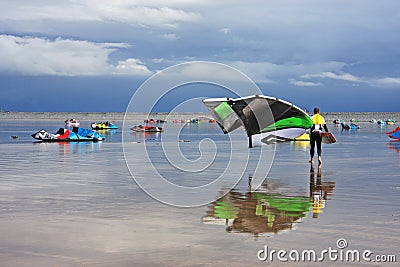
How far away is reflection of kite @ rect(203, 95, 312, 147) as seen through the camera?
74.8 ft

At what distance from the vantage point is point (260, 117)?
84.1 feet

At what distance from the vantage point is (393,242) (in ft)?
29.8

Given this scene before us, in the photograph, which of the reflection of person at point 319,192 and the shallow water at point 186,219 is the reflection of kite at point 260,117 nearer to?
the shallow water at point 186,219

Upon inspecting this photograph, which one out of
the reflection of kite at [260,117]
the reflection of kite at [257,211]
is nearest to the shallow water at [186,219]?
the reflection of kite at [257,211]

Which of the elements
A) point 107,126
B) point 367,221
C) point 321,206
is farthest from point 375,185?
point 107,126

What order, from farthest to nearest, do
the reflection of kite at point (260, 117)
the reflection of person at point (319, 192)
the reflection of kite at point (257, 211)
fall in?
the reflection of kite at point (260, 117)
the reflection of person at point (319, 192)
the reflection of kite at point (257, 211)

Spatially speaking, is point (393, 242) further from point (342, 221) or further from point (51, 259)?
point (51, 259)

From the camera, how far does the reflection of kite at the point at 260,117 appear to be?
22.8m

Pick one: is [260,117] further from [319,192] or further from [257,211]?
[257,211]

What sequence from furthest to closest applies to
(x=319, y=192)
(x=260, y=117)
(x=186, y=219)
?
(x=260, y=117) < (x=319, y=192) < (x=186, y=219)

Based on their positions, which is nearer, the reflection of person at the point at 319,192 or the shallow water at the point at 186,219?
the shallow water at the point at 186,219

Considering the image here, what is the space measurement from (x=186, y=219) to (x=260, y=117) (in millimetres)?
14918

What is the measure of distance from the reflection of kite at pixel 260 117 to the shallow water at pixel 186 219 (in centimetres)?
412

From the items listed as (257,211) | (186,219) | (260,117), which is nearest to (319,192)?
(257,211)
